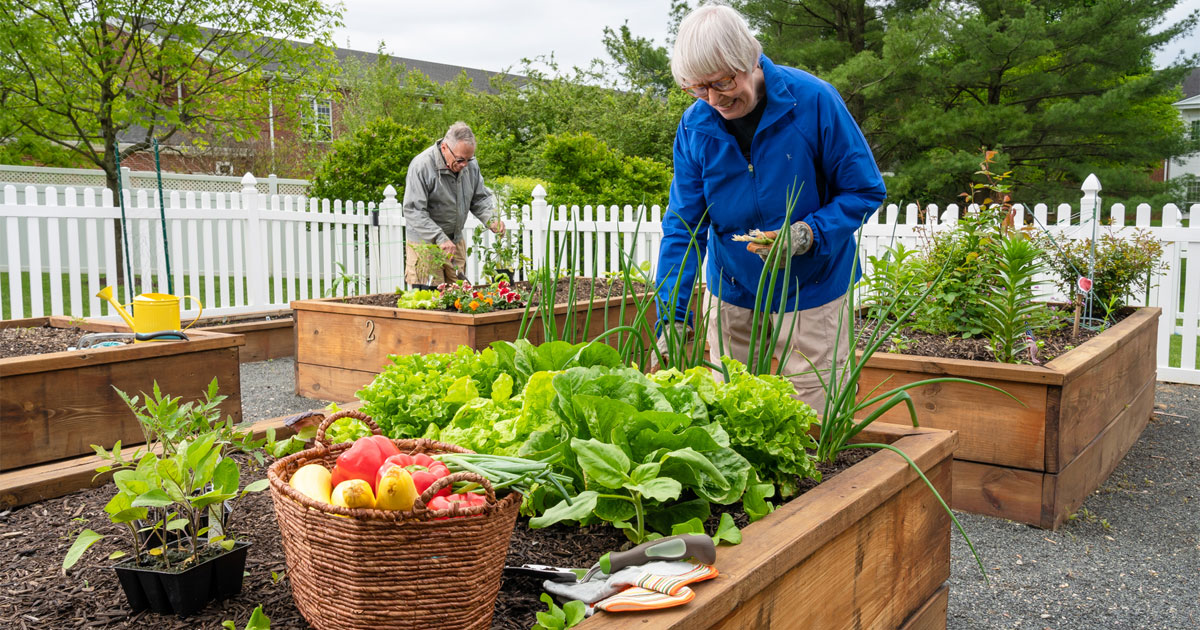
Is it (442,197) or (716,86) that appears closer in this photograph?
(716,86)

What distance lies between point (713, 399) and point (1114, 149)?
17.0m

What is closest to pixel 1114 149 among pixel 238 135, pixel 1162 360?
pixel 1162 360

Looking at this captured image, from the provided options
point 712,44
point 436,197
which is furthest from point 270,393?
point 712,44

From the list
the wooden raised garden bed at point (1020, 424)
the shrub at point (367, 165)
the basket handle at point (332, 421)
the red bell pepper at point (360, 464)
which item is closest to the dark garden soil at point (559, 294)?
the wooden raised garden bed at point (1020, 424)

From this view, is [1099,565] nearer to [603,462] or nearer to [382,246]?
[603,462]

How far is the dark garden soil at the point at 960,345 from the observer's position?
3.62m

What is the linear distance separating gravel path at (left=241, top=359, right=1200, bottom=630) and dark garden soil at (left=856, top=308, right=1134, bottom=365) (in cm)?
62

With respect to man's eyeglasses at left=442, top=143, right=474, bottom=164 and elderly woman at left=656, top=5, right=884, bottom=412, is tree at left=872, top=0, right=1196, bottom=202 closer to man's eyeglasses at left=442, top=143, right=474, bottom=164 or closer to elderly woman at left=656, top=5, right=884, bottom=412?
man's eyeglasses at left=442, top=143, right=474, bottom=164

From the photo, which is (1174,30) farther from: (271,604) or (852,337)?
(271,604)

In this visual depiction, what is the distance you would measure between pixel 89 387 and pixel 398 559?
115 inches

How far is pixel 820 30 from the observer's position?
695 inches

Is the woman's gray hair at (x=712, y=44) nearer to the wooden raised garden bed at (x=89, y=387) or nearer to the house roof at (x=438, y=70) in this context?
Answer: the wooden raised garden bed at (x=89, y=387)

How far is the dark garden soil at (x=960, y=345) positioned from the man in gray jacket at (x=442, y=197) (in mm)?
3272

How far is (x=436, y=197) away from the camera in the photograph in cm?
645
